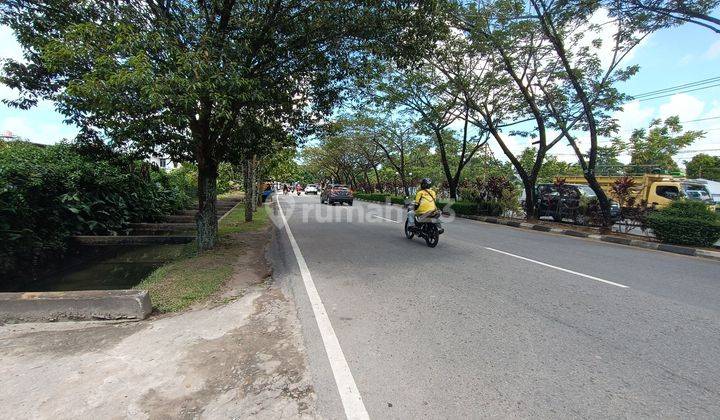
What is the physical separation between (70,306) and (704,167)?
2536 inches

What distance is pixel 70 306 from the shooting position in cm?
442

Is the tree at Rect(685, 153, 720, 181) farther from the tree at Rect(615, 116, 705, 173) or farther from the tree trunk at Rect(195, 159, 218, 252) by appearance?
the tree trunk at Rect(195, 159, 218, 252)

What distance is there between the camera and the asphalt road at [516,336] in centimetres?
275

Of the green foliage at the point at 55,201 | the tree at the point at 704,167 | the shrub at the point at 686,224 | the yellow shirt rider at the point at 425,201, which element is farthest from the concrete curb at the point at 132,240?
the tree at the point at 704,167

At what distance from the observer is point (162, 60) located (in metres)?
5.65

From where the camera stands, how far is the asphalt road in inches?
108

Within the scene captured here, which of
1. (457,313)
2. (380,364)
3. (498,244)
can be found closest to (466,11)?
(498,244)

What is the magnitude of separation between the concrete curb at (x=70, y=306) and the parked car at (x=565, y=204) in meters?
15.7

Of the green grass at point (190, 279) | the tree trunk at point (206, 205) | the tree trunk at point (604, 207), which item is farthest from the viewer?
the tree trunk at point (604, 207)

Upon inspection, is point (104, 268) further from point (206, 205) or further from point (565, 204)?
point (565, 204)

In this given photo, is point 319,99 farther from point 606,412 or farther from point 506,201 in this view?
point 506,201

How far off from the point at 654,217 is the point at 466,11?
9964 mm

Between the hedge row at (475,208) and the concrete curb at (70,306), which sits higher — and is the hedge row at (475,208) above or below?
above

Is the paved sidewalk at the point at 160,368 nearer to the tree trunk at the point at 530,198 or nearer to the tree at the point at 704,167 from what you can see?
the tree trunk at the point at 530,198
